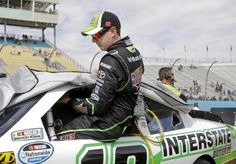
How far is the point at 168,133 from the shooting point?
3.79 metres

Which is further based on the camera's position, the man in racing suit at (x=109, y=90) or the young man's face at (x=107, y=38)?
the young man's face at (x=107, y=38)

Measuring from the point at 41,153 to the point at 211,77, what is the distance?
126ft

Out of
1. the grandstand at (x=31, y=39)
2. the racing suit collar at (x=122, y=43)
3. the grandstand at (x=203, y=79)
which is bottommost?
the grandstand at (x=203, y=79)

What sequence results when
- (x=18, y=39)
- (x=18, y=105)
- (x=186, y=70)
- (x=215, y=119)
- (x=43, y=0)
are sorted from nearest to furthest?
(x=18, y=105), (x=215, y=119), (x=186, y=70), (x=18, y=39), (x=43, y=0)

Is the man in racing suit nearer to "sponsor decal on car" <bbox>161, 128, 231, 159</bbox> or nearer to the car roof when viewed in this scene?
the car roof

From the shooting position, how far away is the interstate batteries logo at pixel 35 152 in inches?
106

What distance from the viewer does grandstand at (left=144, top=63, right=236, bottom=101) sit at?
32.6 meters

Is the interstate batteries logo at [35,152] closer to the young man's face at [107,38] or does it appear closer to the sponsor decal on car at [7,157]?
the sponsor decal on car at [7,157]

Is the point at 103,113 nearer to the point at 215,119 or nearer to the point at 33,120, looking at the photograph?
the point at 33,120

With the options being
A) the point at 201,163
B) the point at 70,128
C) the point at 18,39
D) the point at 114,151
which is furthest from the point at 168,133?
the point at 18,39

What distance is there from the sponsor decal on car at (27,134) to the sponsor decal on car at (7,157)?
123 millimetres

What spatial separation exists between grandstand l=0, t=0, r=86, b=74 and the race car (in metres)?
32.5

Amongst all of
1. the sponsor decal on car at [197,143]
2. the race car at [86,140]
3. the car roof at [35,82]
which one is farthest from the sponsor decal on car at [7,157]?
the sponsor decal on car at [197,143]

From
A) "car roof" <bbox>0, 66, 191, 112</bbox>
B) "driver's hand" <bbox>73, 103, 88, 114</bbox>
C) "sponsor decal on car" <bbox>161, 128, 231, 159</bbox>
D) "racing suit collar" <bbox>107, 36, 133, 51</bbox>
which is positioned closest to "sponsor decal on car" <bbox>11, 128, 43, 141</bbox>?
"car roof" <bbox>0, 66, 191, 112</bbox>
